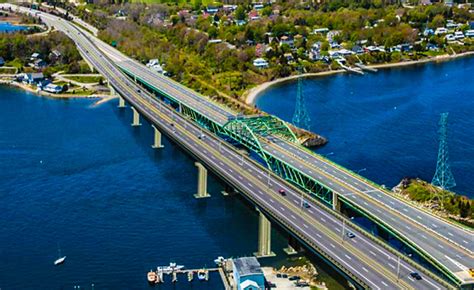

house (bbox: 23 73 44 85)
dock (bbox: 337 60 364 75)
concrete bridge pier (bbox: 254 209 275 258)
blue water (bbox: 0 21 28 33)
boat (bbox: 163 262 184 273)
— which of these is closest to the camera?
boat (bbox: 163 262 184 273)

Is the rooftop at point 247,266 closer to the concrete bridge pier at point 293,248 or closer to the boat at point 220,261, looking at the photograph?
the boat at point 220,261

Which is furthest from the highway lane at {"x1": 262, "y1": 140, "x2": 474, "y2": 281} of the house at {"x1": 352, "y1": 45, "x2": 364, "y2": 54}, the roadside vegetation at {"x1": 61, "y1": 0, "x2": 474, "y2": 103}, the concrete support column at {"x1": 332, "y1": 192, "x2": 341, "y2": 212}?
the house at {"x1": 352, "y1": 45, "x2": 364, "y2": 54}

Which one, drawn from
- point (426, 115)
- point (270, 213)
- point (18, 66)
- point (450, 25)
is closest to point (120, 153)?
point (270, 213)

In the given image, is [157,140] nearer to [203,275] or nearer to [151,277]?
[151,277]

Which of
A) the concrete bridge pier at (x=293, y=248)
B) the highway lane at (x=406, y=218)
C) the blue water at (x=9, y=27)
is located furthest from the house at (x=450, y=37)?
the concrete bridge pier at (x=293, y=248)

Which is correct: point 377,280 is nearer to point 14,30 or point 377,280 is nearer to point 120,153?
point 120,153

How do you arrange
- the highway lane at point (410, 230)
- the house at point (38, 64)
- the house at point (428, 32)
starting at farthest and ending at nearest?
the house at point (428, 32)
the house at point (38, 64)
the highway lane at point (410, 230)

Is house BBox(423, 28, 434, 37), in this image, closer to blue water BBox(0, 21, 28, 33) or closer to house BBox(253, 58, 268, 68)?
house BBox(253, 58, 268, 68)
